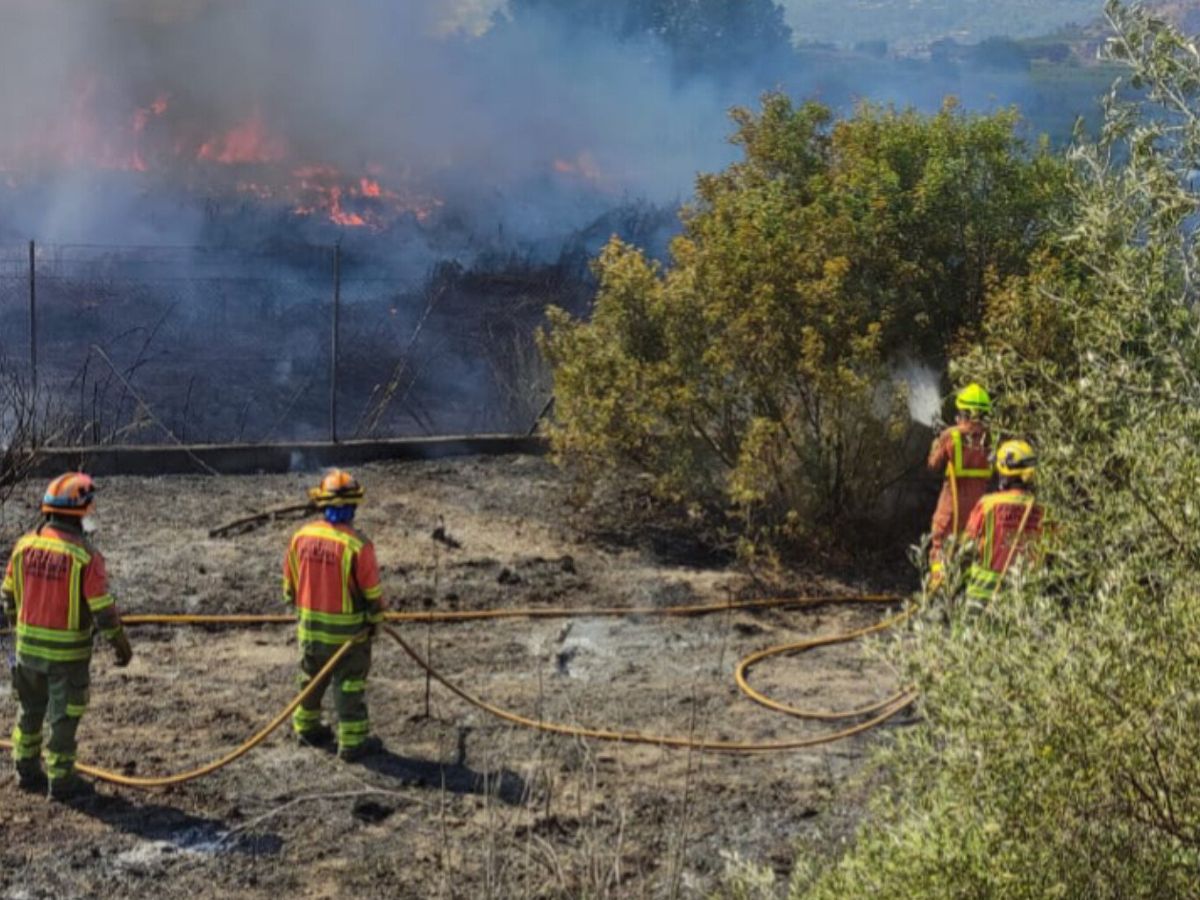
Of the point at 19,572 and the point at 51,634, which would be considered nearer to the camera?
the point at 51,634

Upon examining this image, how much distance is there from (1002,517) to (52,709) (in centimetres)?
508

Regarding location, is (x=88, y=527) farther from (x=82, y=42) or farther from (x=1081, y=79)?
(x=1081, y=79)

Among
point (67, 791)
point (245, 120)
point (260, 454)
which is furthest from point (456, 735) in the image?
point (245, 120)

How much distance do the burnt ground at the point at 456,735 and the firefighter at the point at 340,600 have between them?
1.00 feet

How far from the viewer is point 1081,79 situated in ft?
192

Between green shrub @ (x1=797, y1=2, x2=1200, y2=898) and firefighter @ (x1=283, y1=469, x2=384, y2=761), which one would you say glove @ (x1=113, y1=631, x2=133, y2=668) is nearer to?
firefighter @ (x1=283, y1=469, x2=384, y2=761)

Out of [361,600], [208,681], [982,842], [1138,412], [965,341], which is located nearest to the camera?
[982,842]

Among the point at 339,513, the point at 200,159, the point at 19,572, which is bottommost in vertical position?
the point at 19,572

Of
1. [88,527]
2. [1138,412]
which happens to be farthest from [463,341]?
[1138,412]

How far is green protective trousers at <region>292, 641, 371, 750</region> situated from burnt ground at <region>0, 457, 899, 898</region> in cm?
19

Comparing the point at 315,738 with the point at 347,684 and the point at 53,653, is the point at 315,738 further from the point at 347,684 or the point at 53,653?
the point at 53,653

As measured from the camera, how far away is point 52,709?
7891 millimetres

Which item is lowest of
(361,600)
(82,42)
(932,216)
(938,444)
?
(361,600)

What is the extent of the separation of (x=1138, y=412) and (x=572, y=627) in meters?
6.61
